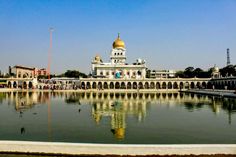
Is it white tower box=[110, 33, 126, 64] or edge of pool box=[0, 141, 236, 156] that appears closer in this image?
edge of pool box=[0, 141, 236, 156]

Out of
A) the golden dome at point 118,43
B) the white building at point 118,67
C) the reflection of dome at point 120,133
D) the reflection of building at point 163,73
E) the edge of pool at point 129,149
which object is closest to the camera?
the edge of pool at point 129,149

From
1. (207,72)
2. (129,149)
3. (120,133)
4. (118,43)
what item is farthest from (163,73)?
(129,149)

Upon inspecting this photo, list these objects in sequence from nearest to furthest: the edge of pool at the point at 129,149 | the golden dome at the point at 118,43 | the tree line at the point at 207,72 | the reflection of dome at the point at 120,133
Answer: the edge of pool at the point at 129,149 < the reflection of dome at the point at 120,133 < the tree line at the point at 207,72 < the golden dome at the point at 118,43

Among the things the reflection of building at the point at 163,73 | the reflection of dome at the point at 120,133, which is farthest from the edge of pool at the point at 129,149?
the reflection of building at the point at 163,73

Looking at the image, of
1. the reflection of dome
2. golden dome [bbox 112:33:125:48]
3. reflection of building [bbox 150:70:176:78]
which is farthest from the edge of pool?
reflection of building [bbox 150:70:176:78]

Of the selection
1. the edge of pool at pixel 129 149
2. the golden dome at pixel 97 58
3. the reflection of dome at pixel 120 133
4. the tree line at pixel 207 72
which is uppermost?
the golden dome at pixel 97 58

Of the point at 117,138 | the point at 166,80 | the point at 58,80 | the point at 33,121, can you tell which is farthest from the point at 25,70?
the point at 117,138

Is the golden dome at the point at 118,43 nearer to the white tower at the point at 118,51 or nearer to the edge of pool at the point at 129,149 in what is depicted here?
the white tower at the point at 118,51

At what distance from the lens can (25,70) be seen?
91.2m

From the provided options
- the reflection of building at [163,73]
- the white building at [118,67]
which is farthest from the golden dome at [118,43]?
the reflection of building at [163,73]

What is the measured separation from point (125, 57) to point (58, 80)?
18.6 meters

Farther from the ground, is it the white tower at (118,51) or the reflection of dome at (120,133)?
the white tower at (118,51)

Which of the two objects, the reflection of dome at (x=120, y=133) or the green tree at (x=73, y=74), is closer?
the reflection of dome at (x=120, y=133)

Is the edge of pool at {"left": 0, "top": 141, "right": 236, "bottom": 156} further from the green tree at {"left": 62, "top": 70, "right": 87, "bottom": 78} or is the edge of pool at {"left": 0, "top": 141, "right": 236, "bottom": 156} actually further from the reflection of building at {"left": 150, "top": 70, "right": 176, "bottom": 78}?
the reflection of building at {"left": 150, "top": 70, "right": 176, "bottom": 78}
